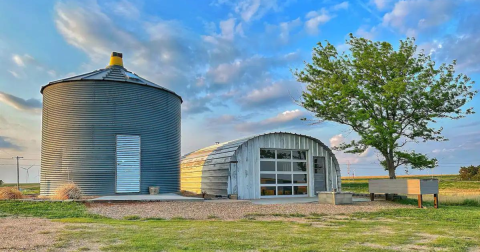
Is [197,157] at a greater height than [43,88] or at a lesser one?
lesser

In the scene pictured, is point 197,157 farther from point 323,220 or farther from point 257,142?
point 323,220

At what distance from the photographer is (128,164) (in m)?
17.5

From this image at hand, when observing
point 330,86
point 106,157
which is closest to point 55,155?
point 106,157

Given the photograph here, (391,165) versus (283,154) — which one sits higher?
(283,154)

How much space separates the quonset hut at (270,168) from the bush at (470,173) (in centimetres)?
5070

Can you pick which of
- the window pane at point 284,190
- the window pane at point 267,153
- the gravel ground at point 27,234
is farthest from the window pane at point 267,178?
the gravel ground at point 27,234

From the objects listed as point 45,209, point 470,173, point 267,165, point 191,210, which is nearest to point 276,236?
point 191,210

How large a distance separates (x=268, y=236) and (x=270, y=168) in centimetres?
1199

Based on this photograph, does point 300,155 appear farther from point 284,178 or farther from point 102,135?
point 102,135

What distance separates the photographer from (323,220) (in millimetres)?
10867

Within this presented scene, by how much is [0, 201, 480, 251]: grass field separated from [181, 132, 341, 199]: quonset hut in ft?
25.5

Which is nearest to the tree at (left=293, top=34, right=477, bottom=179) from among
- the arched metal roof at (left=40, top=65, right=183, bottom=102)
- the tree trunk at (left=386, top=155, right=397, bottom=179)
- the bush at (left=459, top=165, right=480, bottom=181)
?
the tree trunk at (left=386, top=155, right=397, bottom=179)

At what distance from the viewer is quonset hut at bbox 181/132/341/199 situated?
18.6 metres

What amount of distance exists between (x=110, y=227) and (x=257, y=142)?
1146 centimetres
